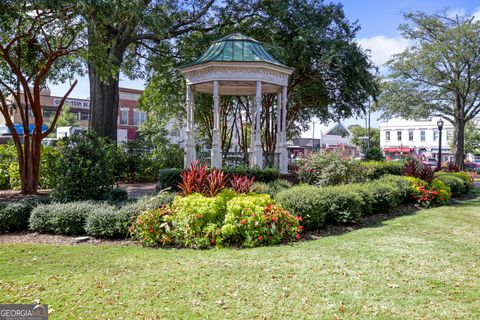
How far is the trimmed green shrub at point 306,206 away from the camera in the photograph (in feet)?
25.9

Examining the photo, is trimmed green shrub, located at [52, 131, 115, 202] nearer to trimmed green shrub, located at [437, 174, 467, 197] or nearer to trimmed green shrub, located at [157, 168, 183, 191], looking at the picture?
trimmed green shrub, located at [157, 168, 183, 191]

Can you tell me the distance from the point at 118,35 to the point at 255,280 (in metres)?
13.3

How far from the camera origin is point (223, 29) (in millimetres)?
17469

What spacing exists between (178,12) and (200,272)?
1386cm

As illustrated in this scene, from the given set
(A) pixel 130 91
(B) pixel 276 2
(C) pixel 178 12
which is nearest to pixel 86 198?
(C) pixel 178 12

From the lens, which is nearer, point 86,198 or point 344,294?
point 344,294

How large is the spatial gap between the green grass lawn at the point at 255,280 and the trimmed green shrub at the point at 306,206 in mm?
846

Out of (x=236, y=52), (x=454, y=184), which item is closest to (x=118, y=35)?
(x=236, y=52)

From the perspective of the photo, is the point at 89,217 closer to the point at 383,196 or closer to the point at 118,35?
the point at 383,196

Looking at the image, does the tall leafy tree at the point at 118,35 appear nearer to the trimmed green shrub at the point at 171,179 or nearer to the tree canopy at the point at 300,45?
the tree canopy at the point at 300,45

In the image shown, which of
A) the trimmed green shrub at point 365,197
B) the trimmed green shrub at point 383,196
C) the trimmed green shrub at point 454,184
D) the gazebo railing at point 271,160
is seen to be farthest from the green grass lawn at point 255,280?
the trimmed green shrub at point 454,184

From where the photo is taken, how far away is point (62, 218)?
7.64 metres

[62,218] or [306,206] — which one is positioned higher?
[306,206]

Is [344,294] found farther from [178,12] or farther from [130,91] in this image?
[130,91]
